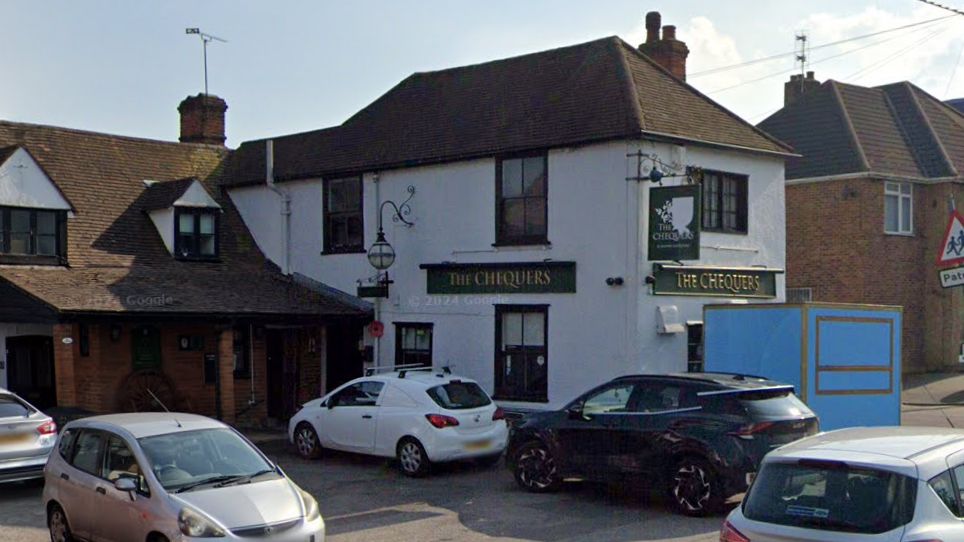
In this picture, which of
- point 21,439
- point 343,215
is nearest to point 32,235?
point 343,215

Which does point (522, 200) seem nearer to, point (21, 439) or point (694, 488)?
point (694, 488)

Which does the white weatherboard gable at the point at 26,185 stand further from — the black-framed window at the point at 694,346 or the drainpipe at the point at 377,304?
the black-framed window at the point at 694,346

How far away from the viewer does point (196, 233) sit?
2461 cm

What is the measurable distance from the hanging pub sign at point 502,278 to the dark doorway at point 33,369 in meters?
7.90

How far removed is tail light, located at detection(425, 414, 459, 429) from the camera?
15812mm

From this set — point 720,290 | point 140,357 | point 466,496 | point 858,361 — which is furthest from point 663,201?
point 140,357

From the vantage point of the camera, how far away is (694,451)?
12.6 metres

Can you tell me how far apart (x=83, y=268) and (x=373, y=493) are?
10464mm

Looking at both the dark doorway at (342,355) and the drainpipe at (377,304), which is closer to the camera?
the drainpipe at (377,304)

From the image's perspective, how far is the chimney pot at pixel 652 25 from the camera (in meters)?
24.7

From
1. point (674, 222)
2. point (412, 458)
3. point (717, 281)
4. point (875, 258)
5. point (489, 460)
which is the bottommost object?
point (489, 460)

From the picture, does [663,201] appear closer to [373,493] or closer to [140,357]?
[373,493]

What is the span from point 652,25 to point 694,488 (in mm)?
14766

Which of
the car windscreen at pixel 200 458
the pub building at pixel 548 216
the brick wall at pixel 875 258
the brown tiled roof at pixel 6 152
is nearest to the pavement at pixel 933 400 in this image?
the brick wall at pixel 875 258
